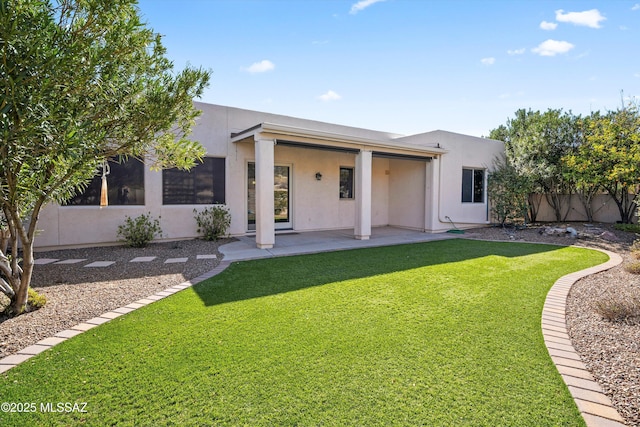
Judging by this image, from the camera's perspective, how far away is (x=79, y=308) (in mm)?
4926

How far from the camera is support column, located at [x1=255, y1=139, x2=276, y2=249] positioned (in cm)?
938

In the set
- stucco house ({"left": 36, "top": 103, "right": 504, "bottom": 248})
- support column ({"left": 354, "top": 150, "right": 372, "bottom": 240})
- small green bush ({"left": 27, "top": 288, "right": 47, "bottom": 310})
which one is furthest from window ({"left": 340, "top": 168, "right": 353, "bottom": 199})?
small green bush ({"left": 27, "top": 288, "right": 47, "bottom": 310})

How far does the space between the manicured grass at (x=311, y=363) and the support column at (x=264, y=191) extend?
3.55 m

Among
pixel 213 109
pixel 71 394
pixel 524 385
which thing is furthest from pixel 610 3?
pixel 71 394

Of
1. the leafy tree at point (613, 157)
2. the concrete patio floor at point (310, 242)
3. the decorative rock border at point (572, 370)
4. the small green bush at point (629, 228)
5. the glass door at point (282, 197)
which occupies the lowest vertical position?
the decorative rock border at point (572, 370)

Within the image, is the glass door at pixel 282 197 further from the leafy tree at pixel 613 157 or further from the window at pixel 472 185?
the leafy tree at pixel 613 157

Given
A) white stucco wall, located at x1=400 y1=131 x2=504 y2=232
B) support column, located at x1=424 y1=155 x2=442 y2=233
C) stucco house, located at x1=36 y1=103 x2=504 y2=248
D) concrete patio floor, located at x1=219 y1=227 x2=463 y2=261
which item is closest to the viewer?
concrete patio floor, located at x1=219 y1=227 x2=463 y2=261

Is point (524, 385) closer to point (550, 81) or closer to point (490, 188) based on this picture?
point (550, 81)

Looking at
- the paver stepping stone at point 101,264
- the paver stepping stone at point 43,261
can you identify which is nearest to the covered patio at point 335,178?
the paver stepping stone at point 101,264

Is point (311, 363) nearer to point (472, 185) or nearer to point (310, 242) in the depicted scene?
point (310, 242)

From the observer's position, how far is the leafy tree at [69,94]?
2.93 m

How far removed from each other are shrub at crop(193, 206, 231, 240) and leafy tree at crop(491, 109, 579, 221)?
44.8 feet

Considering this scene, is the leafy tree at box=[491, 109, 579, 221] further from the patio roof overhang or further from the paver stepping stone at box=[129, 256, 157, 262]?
the paver stepping stone at box=[129, 256, 157, 262]

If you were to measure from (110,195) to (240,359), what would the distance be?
337 inches
